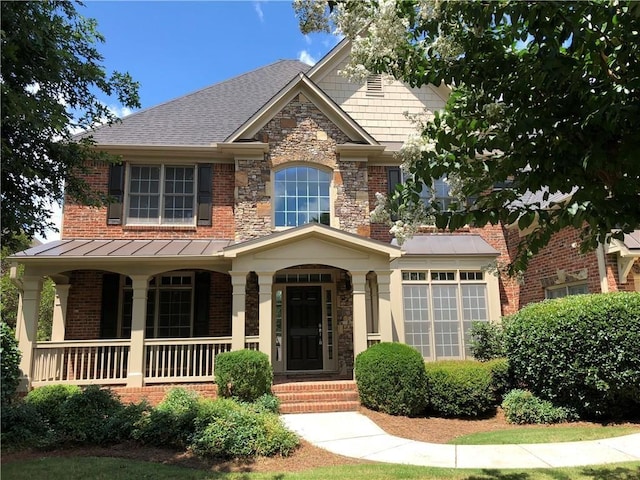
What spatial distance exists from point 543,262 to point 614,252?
246 cm

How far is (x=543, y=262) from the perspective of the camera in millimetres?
13289

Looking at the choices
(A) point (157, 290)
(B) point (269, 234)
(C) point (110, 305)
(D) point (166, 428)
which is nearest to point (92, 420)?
(D) point (166, 428)

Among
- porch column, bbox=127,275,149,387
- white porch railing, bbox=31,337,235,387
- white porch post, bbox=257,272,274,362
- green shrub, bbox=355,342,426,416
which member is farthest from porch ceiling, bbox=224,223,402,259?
green shrub, bbox=355,342,426,416

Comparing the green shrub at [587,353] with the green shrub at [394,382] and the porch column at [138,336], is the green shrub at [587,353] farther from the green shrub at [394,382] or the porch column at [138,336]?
the porch column at [138,336]

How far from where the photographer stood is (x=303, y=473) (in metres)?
→ 6.41

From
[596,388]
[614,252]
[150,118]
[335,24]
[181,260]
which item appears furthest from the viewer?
[150,118]

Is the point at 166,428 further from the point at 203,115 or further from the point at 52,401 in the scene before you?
the point at 203,115

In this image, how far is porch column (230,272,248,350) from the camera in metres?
11.4

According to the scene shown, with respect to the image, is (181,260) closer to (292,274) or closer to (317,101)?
(292,274)

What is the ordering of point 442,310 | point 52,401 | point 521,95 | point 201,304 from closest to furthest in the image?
1. point 521,95
2. point 52,401
3. point 201,304
4. point 442,310

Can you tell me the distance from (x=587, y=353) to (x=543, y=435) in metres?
1.87

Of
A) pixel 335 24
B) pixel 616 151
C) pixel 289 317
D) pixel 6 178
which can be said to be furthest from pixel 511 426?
pixel 6 178

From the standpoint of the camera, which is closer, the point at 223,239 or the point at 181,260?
the point at 181,260

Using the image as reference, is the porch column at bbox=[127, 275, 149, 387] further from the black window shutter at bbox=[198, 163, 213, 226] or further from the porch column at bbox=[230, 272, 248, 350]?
the black window shutter at bbox=[198, 163, 213, 226]
